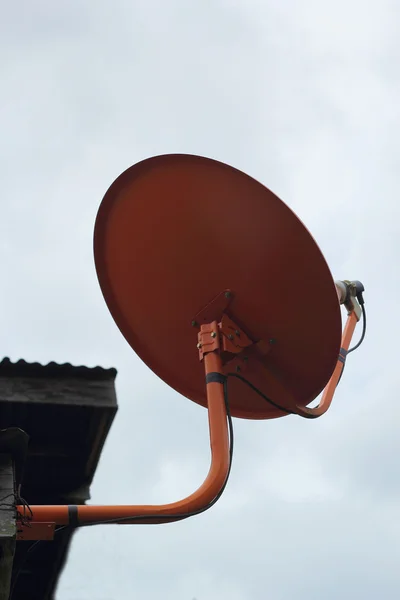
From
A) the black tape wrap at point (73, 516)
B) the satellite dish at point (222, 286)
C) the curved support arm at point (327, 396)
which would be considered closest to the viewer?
the black tape wrap at point (73, 516)

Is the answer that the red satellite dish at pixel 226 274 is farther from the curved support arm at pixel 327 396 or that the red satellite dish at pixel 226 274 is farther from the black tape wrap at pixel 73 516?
the black tape wrap at pixel 73 516

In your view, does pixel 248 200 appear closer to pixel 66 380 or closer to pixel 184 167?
pixel 184 167

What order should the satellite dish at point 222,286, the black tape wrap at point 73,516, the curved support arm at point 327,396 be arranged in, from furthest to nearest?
the curved support arm at point 327,396 → the satellite dish at point 222,286 → the black tape wrap at point 73,516

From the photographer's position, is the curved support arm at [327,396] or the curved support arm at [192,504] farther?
the curved support arm at [327,396]

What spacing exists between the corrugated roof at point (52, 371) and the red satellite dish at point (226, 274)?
1.76ft

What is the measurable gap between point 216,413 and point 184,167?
→ 1225 mm

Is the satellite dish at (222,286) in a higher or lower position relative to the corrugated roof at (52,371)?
higher

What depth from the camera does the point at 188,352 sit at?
418 centimetres

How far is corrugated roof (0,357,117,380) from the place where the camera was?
3672mm

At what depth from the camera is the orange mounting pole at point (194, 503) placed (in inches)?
111

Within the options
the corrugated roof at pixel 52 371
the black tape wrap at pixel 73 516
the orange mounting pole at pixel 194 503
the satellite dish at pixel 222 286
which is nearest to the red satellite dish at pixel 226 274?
the satellite dish at pixel 222 286

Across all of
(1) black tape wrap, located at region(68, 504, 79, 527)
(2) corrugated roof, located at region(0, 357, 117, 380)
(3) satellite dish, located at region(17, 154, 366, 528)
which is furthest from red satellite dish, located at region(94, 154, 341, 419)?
(1) black tape wrap, located at region(68, 504, 79, 527)

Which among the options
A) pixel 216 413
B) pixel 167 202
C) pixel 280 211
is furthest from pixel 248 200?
pixel 216 413

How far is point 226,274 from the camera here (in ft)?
12.6
